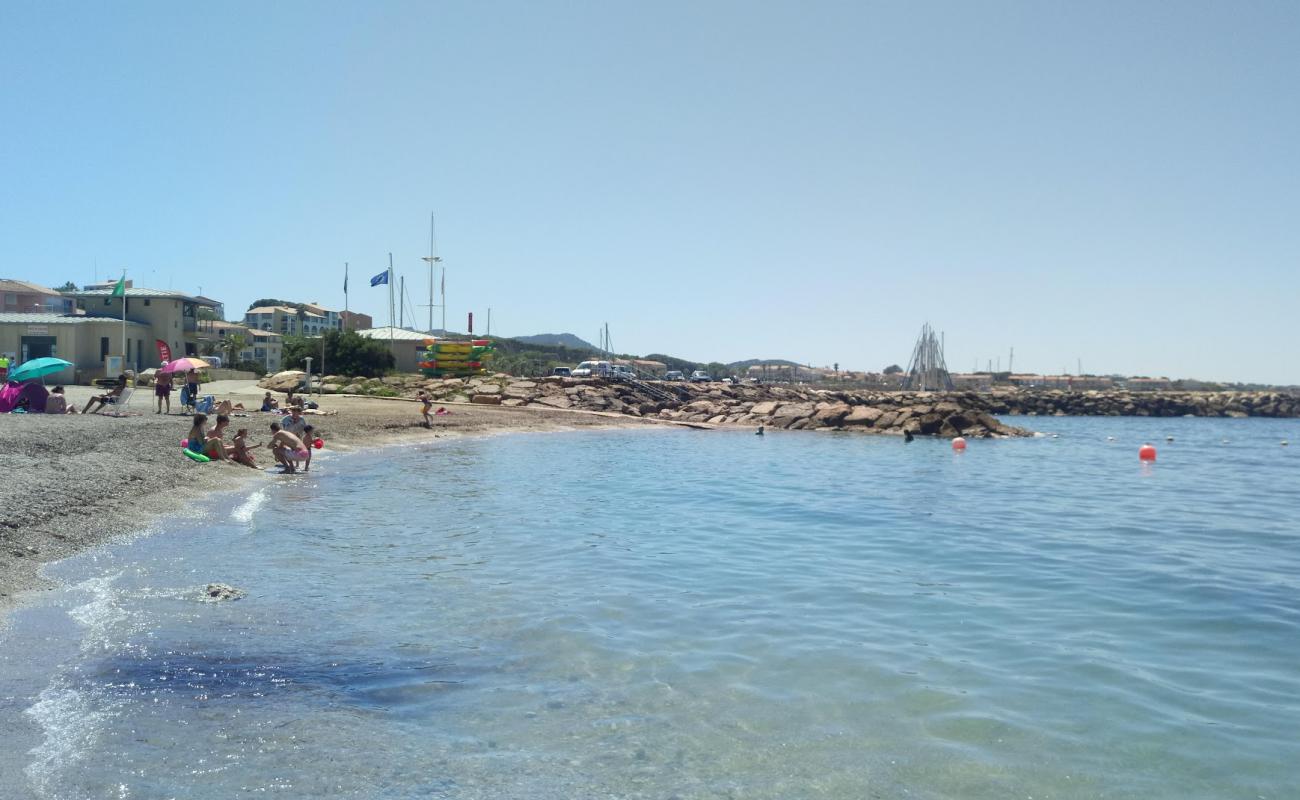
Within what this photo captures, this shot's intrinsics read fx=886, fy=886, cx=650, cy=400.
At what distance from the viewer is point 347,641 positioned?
25.2 ft

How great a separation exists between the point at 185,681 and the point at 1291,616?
11.1 metres

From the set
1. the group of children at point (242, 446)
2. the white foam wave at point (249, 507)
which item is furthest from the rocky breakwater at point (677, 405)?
the white foam wave at point (249, 507)

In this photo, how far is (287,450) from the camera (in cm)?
1914

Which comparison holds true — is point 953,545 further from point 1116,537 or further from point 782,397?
point 782,397

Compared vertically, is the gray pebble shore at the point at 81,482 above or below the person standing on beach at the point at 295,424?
below

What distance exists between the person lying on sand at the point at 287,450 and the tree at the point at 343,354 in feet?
104

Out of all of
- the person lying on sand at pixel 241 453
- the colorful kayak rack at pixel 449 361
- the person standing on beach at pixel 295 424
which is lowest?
the person lying on sand at pixel 241 453

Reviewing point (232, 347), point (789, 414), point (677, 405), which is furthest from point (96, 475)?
point (232, 347)

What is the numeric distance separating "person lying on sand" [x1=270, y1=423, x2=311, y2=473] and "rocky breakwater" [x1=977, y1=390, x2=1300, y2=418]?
3106 inches

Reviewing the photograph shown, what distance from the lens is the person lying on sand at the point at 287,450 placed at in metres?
19.1

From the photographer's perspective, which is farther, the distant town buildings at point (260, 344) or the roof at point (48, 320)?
the distant town buildings at point (260, 344)

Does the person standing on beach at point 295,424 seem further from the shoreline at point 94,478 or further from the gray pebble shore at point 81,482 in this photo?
the gray pebble shore at point 81,482

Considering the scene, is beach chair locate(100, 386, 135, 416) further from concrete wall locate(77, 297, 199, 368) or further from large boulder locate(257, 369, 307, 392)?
concrete wall locate(77, 297, 199, 368)

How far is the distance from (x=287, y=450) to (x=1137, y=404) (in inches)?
3683
